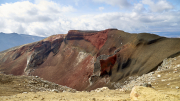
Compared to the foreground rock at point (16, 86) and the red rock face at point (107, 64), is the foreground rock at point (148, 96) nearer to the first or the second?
the foreground rock at point (16, 86)

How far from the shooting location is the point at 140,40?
24141mm

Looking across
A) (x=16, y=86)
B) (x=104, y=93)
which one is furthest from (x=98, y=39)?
(x=104, y=93)

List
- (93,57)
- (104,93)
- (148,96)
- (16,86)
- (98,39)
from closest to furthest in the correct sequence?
(148,96) < (104,93) < (16,86) < (93,57) < (98,39)

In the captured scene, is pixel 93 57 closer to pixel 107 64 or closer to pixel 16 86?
pixel 107 64

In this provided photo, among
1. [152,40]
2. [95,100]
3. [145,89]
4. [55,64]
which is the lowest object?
[55,64]

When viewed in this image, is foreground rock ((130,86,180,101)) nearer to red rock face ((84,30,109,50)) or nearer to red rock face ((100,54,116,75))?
red rock face ((100,54,116,75))

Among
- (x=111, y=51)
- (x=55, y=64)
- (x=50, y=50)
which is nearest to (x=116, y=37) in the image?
(x=111, y=51)

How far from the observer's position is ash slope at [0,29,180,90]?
20081 mm

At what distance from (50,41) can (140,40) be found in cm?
4641

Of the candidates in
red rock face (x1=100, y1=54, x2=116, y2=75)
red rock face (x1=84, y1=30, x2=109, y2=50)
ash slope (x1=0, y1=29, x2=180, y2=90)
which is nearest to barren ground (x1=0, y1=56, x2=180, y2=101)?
ash slope (x1=0, y1=29, x2=180, y2=90)

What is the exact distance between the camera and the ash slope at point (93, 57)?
20.1 m

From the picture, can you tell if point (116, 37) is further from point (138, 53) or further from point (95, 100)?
point (95, 100)

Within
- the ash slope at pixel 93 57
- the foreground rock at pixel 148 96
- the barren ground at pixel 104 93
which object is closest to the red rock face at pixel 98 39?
the ash slope at pixel 93 57

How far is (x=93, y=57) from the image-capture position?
35156mm
